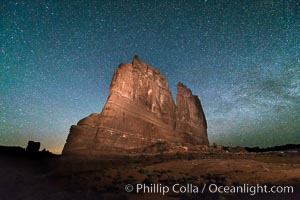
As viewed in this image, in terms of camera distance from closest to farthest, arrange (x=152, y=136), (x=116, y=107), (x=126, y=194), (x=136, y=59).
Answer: (x=126, y=194)
(x=116, y=107)
(x=152, y=136)
(x=136, y=59)

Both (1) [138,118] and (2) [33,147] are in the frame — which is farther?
(1) [138,118]

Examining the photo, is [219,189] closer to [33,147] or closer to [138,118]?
[33,147]

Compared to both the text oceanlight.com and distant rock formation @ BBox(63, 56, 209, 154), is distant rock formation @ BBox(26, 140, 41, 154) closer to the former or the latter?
distant rock formation @ BBox(63, 56, 209, 154)

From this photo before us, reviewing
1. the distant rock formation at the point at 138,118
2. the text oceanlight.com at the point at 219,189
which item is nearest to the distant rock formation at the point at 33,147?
the distant rock formation at the point at 138,118

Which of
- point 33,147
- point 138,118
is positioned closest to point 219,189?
point 33,147

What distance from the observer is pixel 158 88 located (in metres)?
80.3

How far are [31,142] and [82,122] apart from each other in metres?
12.9

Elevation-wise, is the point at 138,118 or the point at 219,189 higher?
the point at 138,118

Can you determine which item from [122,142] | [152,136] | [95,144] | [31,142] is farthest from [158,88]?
[31,142]

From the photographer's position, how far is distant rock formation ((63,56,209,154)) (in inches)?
2085

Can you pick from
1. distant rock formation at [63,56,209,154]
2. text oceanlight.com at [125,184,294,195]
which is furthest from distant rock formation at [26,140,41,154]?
text oceanlight.com at [125,184,294,195]

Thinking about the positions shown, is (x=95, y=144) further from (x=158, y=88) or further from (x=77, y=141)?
(x=158, y=88)

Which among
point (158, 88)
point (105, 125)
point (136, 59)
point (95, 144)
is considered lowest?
point (95, 144)

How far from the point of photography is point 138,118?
214ft
